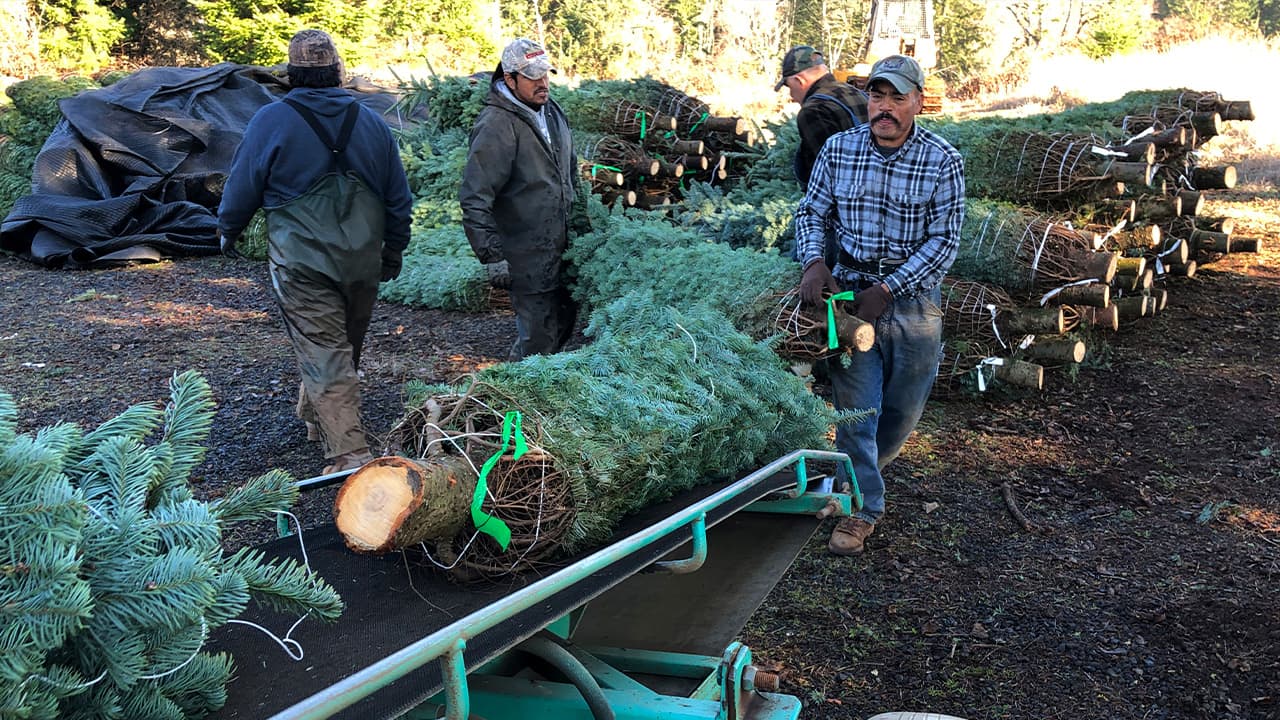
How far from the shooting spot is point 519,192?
6164 millimetres

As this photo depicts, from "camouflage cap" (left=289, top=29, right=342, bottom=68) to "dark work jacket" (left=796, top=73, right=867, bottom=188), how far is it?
2.60 meters

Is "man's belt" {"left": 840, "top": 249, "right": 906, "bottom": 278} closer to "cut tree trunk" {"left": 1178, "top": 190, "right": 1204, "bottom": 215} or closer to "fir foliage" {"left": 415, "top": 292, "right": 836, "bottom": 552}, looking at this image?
"fir foliage" {"left": 415, "top": 292, "right": 836, "bottom": 552}

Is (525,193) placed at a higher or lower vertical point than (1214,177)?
higher

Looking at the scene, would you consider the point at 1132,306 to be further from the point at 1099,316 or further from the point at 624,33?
the point at 624,33

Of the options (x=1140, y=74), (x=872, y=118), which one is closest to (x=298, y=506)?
(x=872, y=118)

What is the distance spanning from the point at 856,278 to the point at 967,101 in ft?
77.4

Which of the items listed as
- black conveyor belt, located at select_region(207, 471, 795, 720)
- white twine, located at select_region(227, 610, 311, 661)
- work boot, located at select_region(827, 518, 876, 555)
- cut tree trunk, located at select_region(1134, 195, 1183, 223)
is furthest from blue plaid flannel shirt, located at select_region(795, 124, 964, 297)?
cut tree trunk, located at select_region(1134, 195, 1183, 223)

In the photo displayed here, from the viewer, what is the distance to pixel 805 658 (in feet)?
13.7

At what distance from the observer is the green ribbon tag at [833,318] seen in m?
4.56

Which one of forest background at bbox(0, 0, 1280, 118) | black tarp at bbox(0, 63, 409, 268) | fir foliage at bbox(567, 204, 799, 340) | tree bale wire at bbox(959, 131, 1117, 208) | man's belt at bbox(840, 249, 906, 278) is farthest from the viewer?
forest background at bbox(0, 0, 1280, 118)

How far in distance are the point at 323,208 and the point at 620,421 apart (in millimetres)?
2771

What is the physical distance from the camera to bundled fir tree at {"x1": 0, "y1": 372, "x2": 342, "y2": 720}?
1.69 metres

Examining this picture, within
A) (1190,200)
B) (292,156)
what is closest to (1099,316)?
(1190,200)

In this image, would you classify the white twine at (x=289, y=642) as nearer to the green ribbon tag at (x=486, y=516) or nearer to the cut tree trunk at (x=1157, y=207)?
the green ribbon tag at (x=486, y=516)
